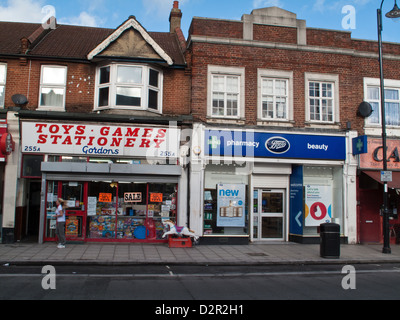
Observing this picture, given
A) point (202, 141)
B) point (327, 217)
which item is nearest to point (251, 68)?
point (202, 141)

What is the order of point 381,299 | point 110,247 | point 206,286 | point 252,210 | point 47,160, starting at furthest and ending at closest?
point 252,210
point 47,160
point 110,247
point 206,286
point 381,299

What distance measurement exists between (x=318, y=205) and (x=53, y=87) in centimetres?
1179

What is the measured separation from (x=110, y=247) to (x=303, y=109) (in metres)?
9.56

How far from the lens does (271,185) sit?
49.5ft

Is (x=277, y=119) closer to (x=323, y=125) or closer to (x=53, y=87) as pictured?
(x=323, y=125)

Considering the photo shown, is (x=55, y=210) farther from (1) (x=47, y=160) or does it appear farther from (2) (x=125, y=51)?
(2) (x=125, y=51)

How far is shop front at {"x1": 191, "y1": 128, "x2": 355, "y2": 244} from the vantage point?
1415 cm

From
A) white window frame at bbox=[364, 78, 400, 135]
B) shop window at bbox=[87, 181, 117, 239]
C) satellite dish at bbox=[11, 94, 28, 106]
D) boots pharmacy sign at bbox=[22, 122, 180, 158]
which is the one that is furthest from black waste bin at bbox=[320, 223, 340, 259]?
satellite dish at bbox=[11, 94, 28, 106]

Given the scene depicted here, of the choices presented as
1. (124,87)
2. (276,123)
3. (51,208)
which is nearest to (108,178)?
(51,208)

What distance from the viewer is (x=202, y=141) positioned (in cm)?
1408

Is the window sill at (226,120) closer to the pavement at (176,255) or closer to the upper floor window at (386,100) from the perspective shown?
the pavement at (176,255)

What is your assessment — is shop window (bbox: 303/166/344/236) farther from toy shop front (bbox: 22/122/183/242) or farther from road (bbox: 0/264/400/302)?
toy shop front (bbox: 22/122/183/242)

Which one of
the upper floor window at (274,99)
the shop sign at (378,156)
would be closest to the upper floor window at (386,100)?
the shop sign at (378,156)

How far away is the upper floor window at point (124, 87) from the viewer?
14.0 metres
